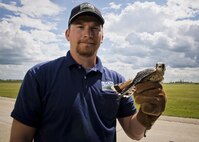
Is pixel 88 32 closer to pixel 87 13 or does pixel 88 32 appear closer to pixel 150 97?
pixel 87 13

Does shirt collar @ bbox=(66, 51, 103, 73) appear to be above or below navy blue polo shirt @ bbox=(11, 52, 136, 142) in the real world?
above

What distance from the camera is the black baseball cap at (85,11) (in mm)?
3272

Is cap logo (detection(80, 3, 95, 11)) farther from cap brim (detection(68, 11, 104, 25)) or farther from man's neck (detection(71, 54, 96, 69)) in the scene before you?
man's neck (detection(71, 54, 96, 69))

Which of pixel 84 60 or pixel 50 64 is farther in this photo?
pixel 84 60

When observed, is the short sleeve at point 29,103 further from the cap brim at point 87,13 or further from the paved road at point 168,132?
the paved road at point 168,132

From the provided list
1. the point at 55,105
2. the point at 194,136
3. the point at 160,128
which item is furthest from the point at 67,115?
the point at 160,128

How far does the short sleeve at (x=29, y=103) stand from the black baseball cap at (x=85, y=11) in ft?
2.98

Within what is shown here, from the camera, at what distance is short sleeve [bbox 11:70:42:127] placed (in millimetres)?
2955

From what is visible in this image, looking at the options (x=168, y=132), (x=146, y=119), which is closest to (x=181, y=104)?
(x=168, y=132)

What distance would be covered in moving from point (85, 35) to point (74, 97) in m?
0.75

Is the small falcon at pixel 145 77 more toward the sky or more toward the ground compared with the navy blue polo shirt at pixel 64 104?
more toward the sky

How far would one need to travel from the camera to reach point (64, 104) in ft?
9.71

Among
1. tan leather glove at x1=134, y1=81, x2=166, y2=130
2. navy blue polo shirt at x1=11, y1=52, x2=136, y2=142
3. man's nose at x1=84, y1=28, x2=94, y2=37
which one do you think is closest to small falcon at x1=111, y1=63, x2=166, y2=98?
tan leather glove at x1=134, y1=81, x2=166, y2=130

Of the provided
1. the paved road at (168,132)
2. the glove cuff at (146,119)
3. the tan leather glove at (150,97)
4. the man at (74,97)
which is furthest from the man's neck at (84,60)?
the paved road at (168,132)
